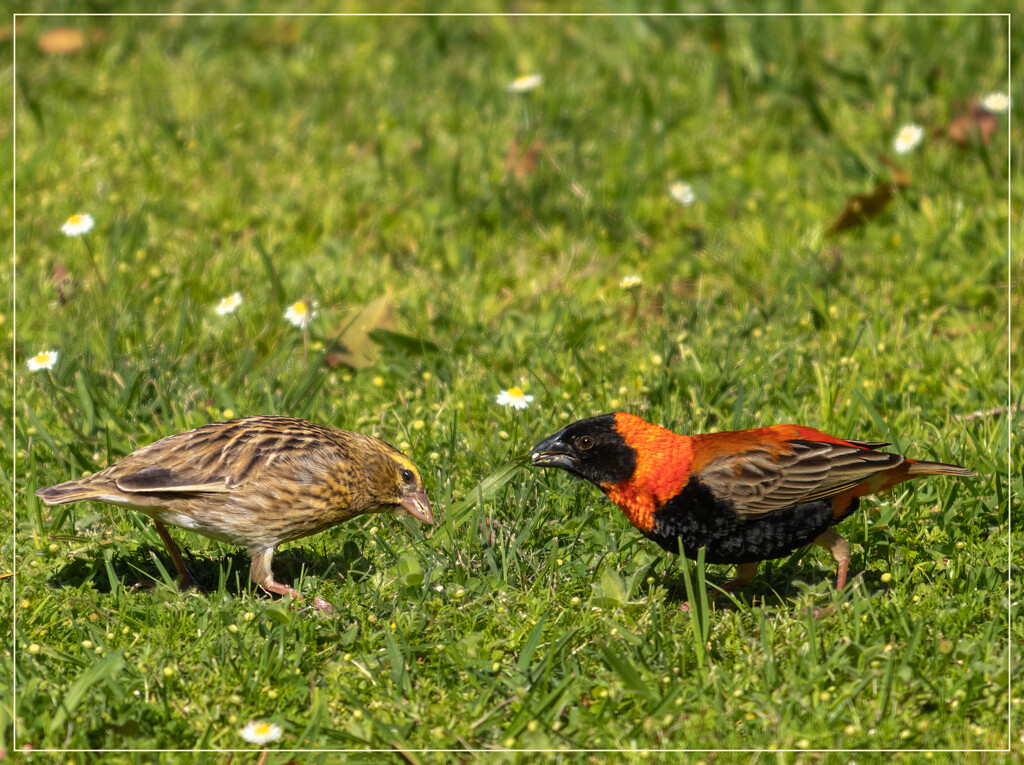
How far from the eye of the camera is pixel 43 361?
6.39m

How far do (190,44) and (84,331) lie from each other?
4018 mm

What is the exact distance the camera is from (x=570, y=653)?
15.2 ft

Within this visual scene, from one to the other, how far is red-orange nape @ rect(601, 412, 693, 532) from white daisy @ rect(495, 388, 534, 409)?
1097 millimetres

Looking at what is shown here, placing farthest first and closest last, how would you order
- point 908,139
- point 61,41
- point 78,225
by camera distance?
point 61,41 < point 908,139 < point 78,225

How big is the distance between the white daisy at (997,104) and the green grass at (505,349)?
0.24 metres

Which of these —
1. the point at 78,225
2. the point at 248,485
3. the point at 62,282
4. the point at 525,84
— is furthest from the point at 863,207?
the point at 62,282

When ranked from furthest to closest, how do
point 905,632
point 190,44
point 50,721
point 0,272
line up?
point 190,44
point 0,272
point 905,632
point 50,721

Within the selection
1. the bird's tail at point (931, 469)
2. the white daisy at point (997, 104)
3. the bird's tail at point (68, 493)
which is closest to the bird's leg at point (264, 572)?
the bird's tail at point (68, 493)

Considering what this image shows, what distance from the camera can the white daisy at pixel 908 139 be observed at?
331 inches

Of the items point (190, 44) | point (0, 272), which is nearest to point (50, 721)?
point (0, 272)

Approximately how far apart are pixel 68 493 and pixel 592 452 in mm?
2202

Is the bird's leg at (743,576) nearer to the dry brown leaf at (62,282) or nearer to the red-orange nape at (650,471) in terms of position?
the red-orange nape at (650,471)

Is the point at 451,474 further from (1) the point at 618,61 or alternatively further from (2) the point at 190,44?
(2) the point at 190,44

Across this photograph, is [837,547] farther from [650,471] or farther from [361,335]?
[361,335]
